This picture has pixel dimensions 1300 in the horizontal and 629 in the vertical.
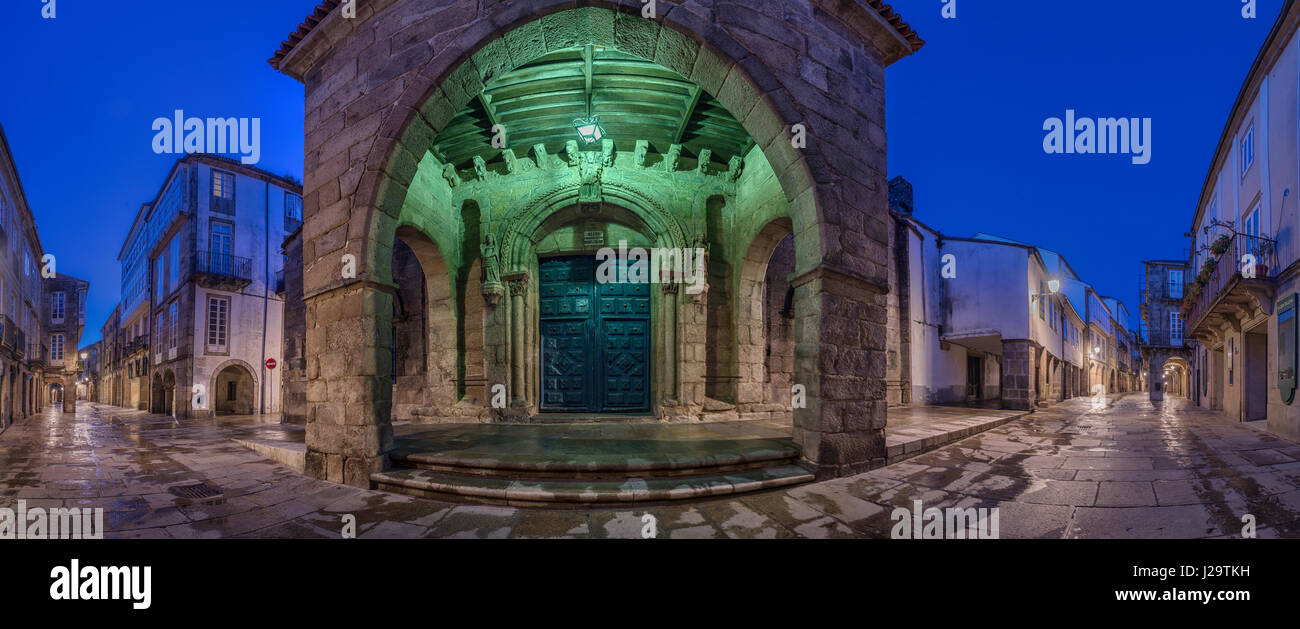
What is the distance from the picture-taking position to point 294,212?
20969mm

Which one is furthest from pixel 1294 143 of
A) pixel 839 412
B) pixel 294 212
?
pixel 294 212

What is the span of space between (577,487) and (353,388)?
96.9 inches

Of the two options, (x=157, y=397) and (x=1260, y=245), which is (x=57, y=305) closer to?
(x=157, y=397)

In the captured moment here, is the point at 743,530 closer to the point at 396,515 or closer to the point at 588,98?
the point at 396,515

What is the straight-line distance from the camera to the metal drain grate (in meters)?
4.12

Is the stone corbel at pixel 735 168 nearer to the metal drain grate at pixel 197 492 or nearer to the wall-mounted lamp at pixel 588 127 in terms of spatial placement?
the wall-mounted lamp at pixel 588 127

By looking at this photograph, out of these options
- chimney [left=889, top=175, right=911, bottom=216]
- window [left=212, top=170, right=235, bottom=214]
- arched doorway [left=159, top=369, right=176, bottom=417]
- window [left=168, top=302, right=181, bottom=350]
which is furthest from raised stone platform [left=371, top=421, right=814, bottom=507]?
arched doorway [left=159, top=369, right=176, bottom=417]

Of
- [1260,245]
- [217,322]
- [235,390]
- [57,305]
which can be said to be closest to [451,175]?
[1260,245]

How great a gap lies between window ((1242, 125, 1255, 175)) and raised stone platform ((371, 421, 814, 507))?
1204 cm

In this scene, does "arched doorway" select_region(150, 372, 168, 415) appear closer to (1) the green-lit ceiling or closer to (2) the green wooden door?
(1) the green-lit ceiling

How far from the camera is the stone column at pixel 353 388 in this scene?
189 inches

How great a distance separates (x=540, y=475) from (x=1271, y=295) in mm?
12560

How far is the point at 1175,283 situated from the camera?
29531 mm

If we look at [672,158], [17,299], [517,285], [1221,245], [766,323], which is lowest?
[766,323]
